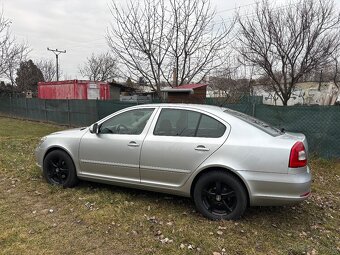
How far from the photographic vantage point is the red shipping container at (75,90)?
71.2ft

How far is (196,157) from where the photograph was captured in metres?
4.04

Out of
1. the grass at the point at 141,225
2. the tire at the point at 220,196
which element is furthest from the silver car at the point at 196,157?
the grass at the point at 141,225

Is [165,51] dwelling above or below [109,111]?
above

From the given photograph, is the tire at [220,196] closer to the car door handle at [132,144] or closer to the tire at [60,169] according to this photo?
the car door handle at [132,144]

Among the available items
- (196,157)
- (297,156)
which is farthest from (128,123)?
(297,156)

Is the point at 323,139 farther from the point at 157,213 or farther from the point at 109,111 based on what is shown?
the point at 109,111

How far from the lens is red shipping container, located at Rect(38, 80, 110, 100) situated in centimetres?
2170

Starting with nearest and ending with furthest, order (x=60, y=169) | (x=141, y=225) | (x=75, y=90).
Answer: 1. (x=141, y=225)
2. (x=60, y=169)
3. (x=75, y=90)

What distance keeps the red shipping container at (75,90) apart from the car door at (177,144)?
Answer: 18.3 m

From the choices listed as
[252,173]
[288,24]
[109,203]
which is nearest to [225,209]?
[252,173]

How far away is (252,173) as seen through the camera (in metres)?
3.77

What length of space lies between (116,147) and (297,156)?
2.48 m

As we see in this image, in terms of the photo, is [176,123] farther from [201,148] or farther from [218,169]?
[218,169]

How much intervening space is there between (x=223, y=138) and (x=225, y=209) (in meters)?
0.92
